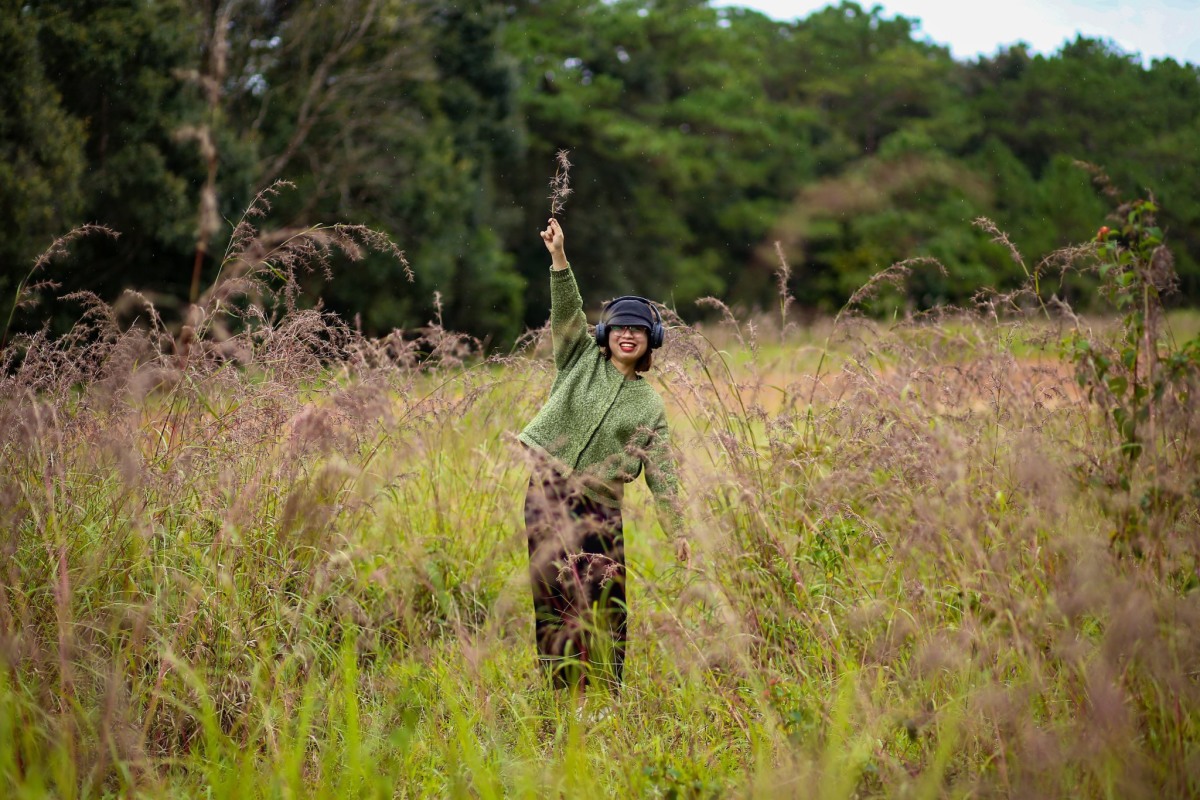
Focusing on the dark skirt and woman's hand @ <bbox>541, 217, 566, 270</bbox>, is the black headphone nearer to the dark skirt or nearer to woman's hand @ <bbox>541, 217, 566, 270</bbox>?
woman's hand @ <bbox>541, 217, 566, 270</bbox>

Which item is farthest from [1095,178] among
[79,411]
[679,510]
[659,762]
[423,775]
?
[79,411]

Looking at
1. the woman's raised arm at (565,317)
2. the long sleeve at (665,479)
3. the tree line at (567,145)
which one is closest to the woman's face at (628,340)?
the woman's raised arm at (565,317)

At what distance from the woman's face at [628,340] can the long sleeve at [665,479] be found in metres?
0.30

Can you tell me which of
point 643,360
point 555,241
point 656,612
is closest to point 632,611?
point 656,612

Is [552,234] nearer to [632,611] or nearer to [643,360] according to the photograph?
[643,360]

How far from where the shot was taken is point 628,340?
12.6 feet

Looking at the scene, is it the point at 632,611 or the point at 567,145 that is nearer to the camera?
the point at 632,611

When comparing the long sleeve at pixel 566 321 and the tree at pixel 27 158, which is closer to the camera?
the long sleeve at pixel 566 321

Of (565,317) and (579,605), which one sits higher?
(565,317)

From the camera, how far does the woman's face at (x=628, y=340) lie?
3834mm

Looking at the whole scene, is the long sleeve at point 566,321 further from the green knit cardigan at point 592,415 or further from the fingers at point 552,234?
the fingers at point 552,234

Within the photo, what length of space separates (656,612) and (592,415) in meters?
0.80

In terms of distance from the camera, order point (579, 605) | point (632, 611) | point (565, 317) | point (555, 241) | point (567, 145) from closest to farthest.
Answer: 1. point (579, 605)
2. point (555, 241)
3. point (565, 317)
4. point (632, 611)
5. point (567, 145)

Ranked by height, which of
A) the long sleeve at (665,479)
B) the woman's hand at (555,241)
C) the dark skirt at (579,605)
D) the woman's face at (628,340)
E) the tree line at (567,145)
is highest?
the tree line at (567,145)
